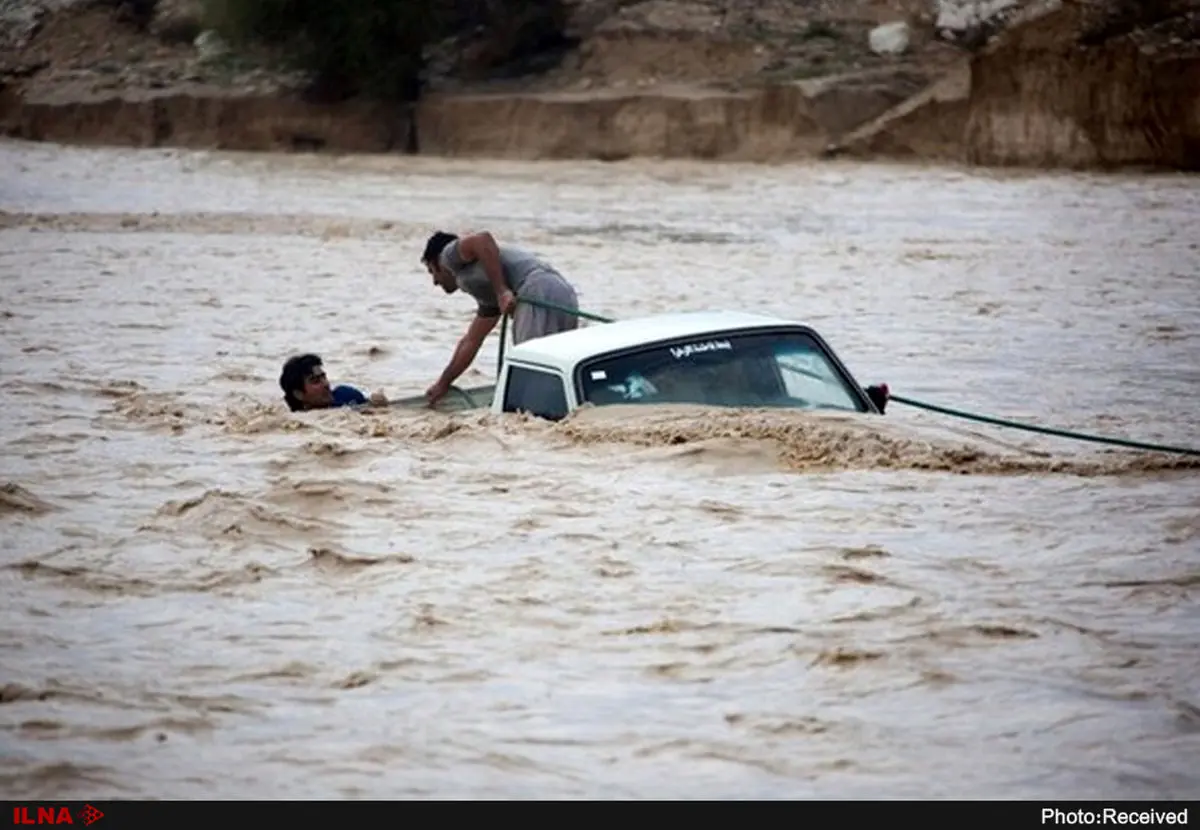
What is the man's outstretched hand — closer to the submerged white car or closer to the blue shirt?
the blue shirt

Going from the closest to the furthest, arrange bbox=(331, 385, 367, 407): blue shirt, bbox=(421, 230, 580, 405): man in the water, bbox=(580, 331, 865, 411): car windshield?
bbox=(580, 331, 865, 411): car windshield
bbox=(421, 230, 580, 405): man in the water
bbox=(331, 385, 367, 407): blue shirt

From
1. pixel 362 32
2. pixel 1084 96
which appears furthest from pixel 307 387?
pixel 362 32

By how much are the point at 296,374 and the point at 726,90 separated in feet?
91.6

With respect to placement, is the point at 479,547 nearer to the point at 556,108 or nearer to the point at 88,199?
the point at 88,199

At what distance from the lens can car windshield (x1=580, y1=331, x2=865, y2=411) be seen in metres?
10.4

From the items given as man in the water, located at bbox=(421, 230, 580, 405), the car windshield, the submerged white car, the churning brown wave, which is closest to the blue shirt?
man in the water, located at bbox=(421, 230, 580, 405)

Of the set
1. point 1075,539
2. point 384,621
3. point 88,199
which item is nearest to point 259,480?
point 384,621

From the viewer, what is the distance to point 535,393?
10859 millimetres

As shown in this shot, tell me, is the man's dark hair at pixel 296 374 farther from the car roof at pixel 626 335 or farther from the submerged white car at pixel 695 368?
the submerged white car at pixel 695 368

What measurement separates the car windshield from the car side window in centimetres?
18

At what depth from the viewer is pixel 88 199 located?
33.7 m

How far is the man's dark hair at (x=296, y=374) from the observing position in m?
12.9

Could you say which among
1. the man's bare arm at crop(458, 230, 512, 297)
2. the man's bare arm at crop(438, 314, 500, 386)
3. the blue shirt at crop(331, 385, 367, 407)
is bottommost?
the blue shirt at crop(331, 385, 367, 407)

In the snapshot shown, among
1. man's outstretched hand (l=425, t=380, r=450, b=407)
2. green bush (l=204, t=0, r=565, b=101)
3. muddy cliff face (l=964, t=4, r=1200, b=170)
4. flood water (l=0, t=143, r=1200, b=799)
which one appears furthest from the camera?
green bush (l=204, t=0, r=565, b=101)
